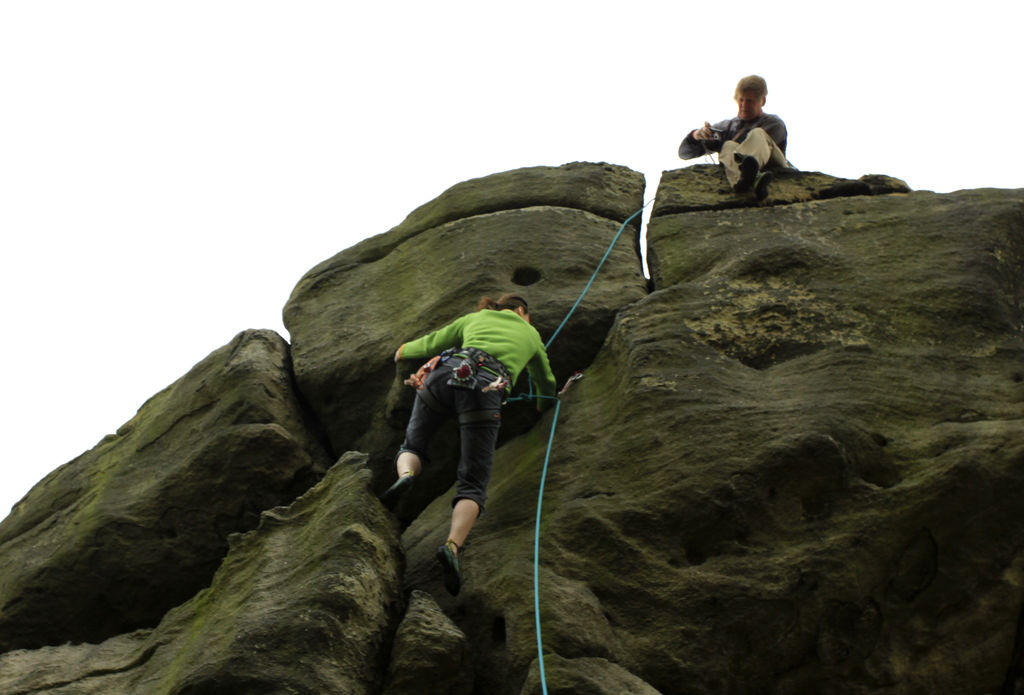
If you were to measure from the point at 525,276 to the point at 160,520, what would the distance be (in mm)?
3716

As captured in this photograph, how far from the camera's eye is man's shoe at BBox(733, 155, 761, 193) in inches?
397

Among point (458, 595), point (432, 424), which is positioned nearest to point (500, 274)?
point (432, 424)

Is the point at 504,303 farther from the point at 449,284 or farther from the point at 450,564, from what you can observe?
the point at 450,564

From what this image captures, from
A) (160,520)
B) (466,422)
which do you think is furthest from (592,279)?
(160,520)

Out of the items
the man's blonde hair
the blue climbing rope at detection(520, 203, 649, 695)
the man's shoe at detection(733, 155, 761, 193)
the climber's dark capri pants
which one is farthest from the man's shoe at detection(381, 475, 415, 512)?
the man's blonde hair

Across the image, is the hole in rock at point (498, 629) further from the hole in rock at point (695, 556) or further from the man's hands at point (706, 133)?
the man's hands at point (706, 133)

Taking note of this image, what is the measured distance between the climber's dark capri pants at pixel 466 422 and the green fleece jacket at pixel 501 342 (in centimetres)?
25

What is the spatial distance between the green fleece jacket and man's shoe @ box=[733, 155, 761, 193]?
9.97 feet

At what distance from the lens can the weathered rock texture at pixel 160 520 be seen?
8.42 m

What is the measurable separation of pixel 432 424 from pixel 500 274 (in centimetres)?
212

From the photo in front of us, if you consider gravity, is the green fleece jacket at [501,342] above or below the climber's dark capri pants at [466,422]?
above

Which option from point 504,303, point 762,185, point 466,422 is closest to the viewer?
point 466,422

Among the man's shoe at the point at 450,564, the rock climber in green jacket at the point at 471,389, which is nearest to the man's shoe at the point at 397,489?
the rock climber in green jacket at the point at 471,389

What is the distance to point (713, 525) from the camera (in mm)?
6898
